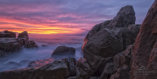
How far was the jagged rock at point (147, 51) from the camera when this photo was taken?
312 cm

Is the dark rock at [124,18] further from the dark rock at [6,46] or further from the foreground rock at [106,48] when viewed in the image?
the dark rock at [6,46]

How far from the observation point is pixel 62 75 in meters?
6.30

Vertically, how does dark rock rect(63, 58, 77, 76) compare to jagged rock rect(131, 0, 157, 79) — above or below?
below

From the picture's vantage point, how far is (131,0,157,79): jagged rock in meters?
3.12

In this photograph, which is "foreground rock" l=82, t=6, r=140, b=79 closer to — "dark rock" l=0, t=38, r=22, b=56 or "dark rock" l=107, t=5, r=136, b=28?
"dark rock" l=107, t=5, r=136, b=28

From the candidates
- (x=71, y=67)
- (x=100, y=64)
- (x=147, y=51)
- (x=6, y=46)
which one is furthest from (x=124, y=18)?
(x=6, y=46)

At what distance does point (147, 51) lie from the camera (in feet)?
11.1

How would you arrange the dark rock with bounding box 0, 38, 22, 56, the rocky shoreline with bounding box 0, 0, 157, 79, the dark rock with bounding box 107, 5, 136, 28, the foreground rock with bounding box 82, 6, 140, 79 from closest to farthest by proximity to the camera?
the rocky shoreline with bounding box 0, 0, 157, 79
the foreground rock with bounding box 82, 6, 140, 79
the dark rock with bounding box 107, 5, 136, 28
the dark rock with bounding box 0, 38, 22, 56

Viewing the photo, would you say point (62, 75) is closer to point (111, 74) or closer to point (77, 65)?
point (77, 65)

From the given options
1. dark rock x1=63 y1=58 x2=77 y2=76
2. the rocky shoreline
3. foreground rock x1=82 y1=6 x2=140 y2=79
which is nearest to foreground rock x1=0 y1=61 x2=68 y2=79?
the rocky shoreline

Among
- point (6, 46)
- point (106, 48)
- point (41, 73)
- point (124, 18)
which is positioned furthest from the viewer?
point (6, 46)

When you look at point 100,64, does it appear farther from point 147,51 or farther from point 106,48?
point 147,51

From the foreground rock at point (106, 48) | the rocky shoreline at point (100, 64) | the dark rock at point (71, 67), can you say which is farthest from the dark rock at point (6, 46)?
the foreground rock at point (106, 48)

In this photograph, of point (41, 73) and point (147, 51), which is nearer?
point (147, 51)
